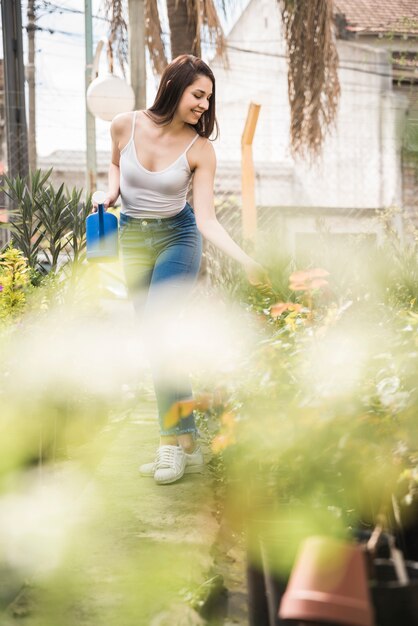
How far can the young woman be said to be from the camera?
2922 mm

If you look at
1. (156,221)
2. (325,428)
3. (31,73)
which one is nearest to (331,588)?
(325,428)

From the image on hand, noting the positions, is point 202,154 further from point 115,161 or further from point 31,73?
point 31,73

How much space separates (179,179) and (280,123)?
17182mm

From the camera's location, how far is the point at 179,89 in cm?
291

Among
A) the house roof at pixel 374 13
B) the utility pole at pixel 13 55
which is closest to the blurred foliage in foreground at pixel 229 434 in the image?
the utility pole at pixel 13 55

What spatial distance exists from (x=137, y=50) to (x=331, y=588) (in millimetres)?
8498

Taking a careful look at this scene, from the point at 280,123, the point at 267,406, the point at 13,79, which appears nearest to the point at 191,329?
the point at 267,406

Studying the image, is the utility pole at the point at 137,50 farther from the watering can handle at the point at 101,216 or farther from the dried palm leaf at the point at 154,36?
the watering can handle at the point at 101,216

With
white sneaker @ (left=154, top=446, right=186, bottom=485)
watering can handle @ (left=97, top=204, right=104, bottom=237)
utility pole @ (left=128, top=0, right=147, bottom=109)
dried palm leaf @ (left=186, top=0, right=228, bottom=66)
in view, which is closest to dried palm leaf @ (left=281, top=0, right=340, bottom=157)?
dried palm leaf @ (left=186, top=0, right=228, bottom=66)

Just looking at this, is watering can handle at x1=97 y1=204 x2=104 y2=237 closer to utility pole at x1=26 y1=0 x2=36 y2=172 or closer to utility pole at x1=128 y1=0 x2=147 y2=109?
utility pole at x1=128 y1=0 x2=147 y2=109

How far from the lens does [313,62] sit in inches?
293

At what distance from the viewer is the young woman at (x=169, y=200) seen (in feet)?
9.59

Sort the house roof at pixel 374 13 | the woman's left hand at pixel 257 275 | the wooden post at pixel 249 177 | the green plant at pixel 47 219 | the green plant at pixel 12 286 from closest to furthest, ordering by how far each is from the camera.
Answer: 1. the woman's left hand at pixel 257 275
2. the green plant at pixel 12 286
3. the green plant at pixel 47 219
4. the wooden post at pixel 249 177
5. the house roof at pixel 374 13

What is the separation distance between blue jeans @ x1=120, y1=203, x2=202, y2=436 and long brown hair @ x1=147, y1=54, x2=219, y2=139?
33cm
